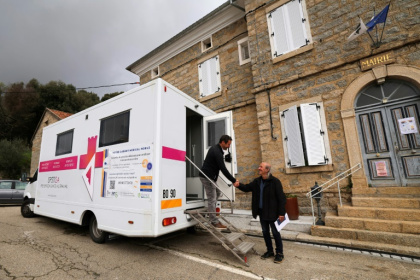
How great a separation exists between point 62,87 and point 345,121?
3550cm

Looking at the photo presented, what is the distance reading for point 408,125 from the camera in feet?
15.3

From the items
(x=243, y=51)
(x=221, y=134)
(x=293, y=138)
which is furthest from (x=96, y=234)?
(x=243, y=51)

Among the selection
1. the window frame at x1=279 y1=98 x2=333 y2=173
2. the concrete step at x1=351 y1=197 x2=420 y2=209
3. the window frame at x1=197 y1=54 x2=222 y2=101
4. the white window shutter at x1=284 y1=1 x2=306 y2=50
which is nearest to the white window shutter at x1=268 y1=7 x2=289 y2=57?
the white window shutter at x1=284 y1=1 x2=306 y2=50

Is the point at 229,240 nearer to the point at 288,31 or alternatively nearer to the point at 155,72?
the point at 288,31

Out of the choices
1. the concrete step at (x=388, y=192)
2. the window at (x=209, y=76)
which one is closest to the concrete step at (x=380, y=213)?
the concrete step at (x=388, y=192)

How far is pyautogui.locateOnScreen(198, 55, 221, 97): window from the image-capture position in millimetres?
8536

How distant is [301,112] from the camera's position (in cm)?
580

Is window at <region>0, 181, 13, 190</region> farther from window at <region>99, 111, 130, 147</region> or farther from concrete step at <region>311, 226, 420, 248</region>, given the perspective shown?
concrete step at <region>311, 226, 420, 248</region>

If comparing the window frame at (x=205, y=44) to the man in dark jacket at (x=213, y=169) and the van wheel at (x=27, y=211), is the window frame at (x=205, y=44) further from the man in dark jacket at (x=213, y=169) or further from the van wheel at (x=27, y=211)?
the van wheel at (x=27, y=211)

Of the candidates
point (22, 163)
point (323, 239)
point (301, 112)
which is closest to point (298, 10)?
point (301, 112)

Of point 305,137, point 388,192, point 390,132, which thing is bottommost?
point 388,192

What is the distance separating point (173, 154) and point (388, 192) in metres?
4.88

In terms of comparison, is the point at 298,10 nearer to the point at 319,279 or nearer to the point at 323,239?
the point at 323,239

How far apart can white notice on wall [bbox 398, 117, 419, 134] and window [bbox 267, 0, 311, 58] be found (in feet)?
10.7
